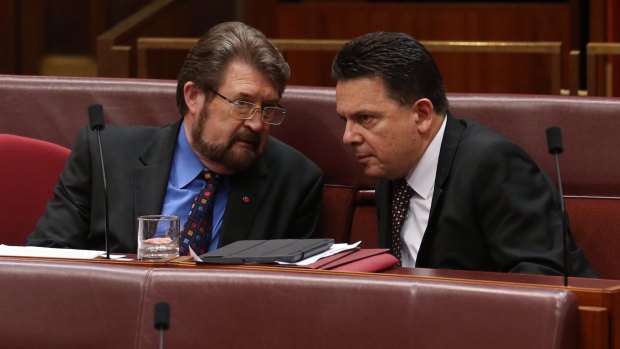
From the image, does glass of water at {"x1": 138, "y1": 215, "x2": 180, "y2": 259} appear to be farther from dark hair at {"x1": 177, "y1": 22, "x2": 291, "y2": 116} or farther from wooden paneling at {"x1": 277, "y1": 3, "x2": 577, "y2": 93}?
wooden paneling at {"x1": 277, "y1": 3, "x2": 577, "y2": 93}

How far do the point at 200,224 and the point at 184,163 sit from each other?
186 millimetres

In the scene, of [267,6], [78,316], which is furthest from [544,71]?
[78,316]

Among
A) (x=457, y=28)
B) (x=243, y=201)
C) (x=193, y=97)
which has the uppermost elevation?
(x=457, y=28)

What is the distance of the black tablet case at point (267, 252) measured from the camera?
1735 mm

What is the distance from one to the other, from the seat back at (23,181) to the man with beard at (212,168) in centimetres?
12

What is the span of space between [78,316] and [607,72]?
2.32m

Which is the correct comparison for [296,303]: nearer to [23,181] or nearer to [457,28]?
[23,181]

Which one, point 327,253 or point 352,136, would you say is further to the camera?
point 352,136

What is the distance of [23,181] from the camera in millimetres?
2775

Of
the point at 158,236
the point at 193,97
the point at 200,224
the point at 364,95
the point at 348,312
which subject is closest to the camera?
the point at 348,312

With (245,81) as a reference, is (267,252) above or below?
below

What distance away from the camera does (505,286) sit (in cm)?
147

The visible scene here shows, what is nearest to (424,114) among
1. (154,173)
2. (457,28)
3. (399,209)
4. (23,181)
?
(399,209)

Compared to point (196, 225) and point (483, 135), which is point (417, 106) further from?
point (196, 225)
